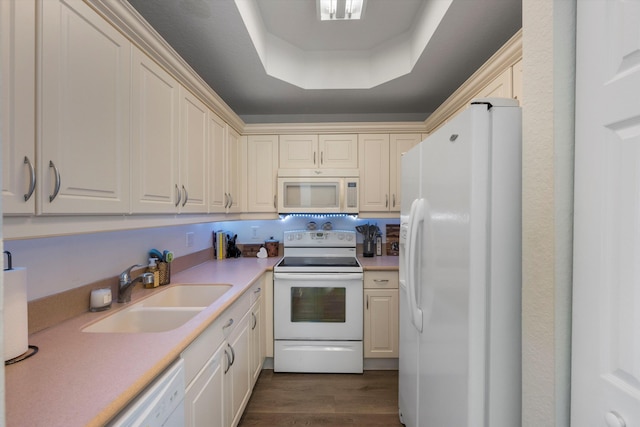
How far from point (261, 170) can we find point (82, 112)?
186cm

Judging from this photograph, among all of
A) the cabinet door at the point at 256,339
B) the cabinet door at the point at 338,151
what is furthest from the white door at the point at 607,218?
the cabinet door at the point at 338,151

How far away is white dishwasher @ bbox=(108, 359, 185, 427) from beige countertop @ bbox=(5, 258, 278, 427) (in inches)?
1.6

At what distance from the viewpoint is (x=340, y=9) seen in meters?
1.77

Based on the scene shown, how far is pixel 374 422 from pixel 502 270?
1.57 m

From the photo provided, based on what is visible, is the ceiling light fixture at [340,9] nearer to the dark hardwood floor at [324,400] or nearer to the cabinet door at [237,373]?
the cabinet door at [237,373]

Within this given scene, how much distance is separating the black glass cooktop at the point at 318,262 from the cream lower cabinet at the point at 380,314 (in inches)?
9.2

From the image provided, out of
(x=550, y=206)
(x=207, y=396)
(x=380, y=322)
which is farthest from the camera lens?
(x=380, y=322)

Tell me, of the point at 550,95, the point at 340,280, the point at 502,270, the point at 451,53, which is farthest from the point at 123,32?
the point at 340,280

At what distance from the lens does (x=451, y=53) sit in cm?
197

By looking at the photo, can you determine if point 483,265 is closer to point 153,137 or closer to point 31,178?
point 31,178

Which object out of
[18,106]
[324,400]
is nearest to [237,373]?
[324,400]

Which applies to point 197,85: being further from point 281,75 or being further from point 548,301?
point 548,301

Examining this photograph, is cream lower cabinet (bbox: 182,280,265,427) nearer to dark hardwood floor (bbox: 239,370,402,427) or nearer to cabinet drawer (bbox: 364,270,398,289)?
dark hardwood floor (bbox: 239,370,402,427)

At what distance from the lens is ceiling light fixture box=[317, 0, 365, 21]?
173 cm
